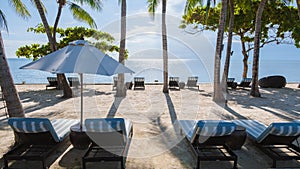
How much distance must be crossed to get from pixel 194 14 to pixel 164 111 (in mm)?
12275

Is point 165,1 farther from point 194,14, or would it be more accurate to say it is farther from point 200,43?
point 194,14

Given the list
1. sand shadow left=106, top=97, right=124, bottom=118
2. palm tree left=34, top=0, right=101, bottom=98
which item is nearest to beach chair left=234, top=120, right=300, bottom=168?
sand shadow left=106, top=97, right=124, bottom=118

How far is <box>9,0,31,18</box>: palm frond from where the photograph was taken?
441 inches

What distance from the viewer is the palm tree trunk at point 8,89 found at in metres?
4.16

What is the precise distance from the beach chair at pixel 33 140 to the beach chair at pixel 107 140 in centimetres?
66

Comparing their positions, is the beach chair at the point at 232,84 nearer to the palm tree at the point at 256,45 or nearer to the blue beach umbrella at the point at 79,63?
the palm tree at the point at 256,45

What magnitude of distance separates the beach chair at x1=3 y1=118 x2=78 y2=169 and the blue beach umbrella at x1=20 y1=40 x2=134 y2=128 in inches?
39.2

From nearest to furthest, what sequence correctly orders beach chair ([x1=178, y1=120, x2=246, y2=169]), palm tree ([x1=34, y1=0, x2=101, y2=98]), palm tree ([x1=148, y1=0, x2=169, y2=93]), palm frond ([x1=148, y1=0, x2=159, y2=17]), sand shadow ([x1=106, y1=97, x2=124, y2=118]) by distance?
beach chair ([x1=178, y1=120, x2=246, y2=169]) < sand shadow ([x1=106, y1=97, x2=124, y2=118]) < palm tree ([x1=34, y1=0, x2=101, y2=98]) < palm tree ([x1=148, y1=0, x2=169, y2=93]) < palm frond ([x1=148, y1=0, x2=159, y2=17])

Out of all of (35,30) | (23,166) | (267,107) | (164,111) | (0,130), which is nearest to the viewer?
(23,166)

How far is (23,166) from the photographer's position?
3.51m

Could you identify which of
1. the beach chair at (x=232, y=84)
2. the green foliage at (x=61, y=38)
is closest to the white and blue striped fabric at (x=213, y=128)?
the beach chair at (x=232, y=84)

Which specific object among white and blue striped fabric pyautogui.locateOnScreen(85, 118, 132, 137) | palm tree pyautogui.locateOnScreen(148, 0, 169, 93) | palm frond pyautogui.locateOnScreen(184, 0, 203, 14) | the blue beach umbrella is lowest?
white and blue striped fabric pyautogui.locateOnScreen(85, 118, 132, 137)

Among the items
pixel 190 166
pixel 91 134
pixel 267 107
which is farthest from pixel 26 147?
pixel 267 107

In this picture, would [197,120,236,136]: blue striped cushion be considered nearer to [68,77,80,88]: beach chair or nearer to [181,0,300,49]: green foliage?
[181,0,300,49]: green foliage
